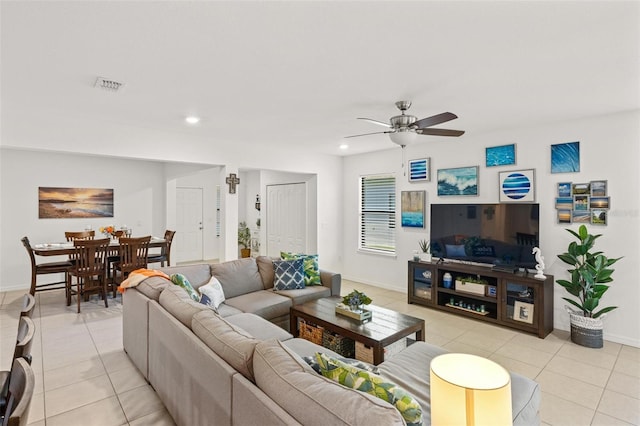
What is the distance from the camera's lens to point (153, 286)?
283cm

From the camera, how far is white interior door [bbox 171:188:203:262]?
810 centimetres

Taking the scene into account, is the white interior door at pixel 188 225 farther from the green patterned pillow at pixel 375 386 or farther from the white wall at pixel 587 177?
the green patterned pillow at pixel 375 386

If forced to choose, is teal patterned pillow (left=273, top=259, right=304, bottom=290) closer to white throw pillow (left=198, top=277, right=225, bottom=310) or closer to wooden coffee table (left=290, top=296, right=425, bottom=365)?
wooden coffee table (left=290, top=296, right=425, bottom=365)

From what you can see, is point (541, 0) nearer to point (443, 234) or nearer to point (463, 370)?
point (463, 370)

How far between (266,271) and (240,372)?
2732 mm

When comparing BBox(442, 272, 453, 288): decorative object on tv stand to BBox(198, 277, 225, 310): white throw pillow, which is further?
BBox(442, 272, 453, 288): decorative object on tv stand

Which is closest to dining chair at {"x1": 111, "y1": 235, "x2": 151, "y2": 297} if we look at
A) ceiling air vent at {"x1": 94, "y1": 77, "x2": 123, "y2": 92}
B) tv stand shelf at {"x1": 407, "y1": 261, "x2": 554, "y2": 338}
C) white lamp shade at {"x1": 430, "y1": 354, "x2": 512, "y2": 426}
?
ceiling air vent at {"x1": 94, "y1": 77, "x2": 123, "y2": 92}

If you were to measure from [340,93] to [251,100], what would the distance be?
89cm

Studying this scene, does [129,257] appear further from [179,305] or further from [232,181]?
[179,305]

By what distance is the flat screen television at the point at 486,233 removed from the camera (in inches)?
163

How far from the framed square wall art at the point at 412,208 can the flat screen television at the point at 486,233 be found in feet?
1.22

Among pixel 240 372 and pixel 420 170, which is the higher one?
pixel 420 170

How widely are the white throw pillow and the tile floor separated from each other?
2.64 ft

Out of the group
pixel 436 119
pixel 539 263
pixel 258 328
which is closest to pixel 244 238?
pixel 258 328
